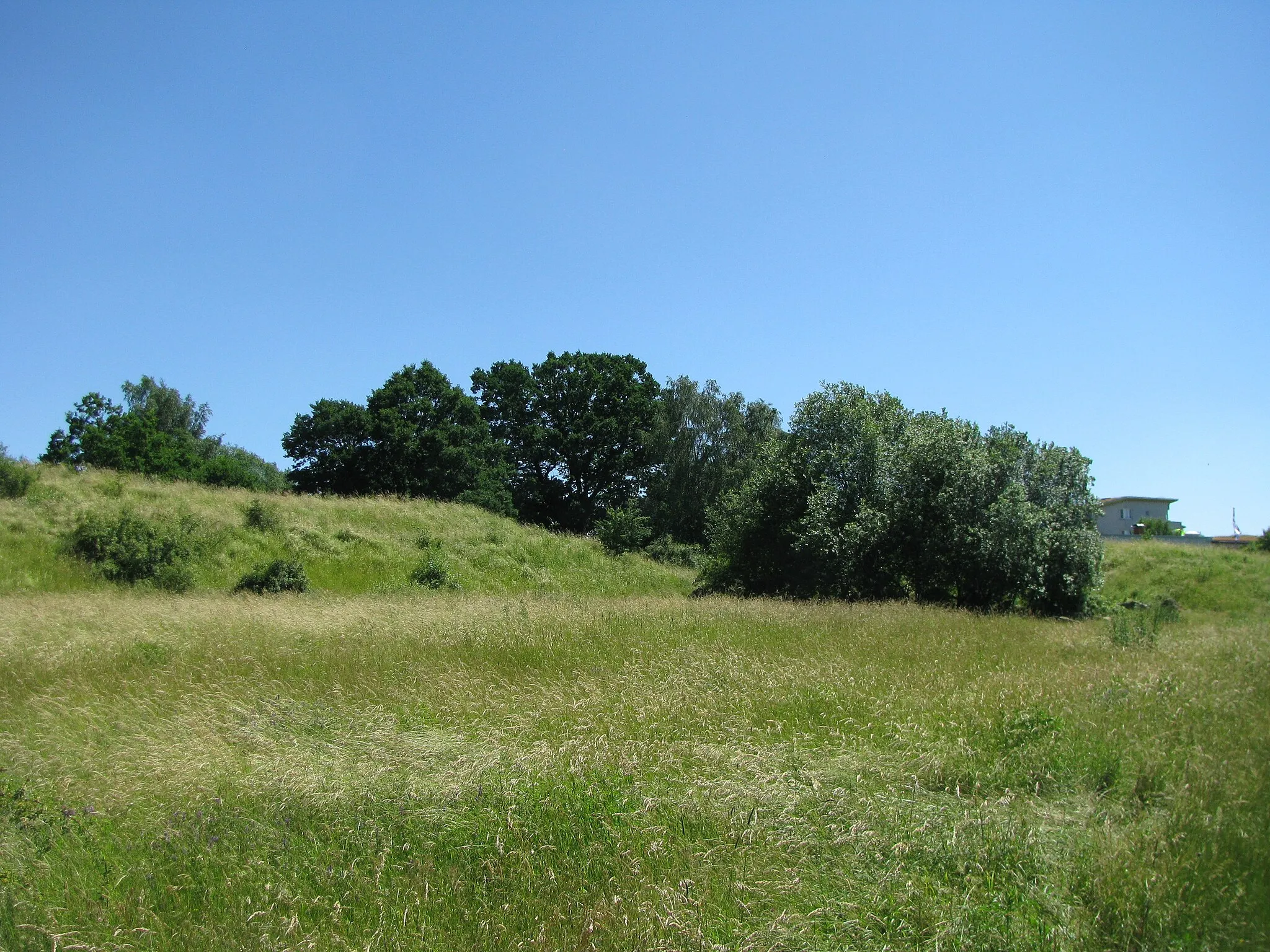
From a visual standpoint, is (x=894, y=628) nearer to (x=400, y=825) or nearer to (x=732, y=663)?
(x=732, y=663)

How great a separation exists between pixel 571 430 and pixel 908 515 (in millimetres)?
40142

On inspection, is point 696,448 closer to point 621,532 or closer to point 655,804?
point 621,532

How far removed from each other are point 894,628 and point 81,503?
86.4ft

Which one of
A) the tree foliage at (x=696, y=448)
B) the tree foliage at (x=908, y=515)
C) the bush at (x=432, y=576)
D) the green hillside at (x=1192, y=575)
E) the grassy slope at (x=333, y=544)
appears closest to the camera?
the green hillside at (x=1192, y=575)

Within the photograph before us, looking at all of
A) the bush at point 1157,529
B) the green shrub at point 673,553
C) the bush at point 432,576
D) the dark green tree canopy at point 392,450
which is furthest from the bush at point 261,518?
the bush at point 1157,529

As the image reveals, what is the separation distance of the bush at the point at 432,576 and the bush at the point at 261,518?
18.4 ft

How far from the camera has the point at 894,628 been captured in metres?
12.5

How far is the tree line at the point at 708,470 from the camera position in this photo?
66.5ft

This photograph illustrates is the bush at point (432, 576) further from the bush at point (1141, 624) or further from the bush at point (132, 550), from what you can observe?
the bush at point (1141, 624)

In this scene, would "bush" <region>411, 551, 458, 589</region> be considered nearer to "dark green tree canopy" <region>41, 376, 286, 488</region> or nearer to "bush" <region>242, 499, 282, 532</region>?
"bush" <region>242, 499, 282, 532</region>

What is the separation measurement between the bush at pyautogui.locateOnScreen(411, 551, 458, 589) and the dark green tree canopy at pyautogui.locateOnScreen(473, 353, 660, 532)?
30.6 m

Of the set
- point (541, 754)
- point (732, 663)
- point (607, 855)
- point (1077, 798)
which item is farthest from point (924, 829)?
point (732, 663)

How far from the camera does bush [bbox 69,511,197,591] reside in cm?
2212

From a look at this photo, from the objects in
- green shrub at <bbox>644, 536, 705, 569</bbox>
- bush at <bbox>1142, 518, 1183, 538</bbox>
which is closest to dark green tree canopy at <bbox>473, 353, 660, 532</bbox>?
green shrub at <bbox>644, 536, 705, 569</bbox>
